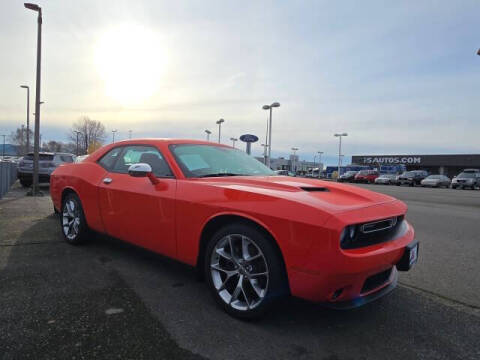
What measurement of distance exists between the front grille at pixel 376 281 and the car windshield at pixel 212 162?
1.65m

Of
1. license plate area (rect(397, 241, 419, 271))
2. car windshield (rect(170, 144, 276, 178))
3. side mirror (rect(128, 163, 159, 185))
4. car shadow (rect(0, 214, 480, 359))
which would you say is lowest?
car shadow (rect(0, 214, 480, 359))

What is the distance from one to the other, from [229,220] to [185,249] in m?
0.56

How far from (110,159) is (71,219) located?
1105 millimetres

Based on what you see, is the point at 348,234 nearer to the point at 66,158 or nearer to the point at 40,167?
the point at 40,167

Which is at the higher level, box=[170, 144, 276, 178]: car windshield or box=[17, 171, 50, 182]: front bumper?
box=[170, 144, 276, 178]: car windshield

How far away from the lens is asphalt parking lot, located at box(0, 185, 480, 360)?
229cm

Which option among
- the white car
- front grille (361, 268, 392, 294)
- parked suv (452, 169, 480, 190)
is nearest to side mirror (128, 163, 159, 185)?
front grille (361, 268, 392, 294)

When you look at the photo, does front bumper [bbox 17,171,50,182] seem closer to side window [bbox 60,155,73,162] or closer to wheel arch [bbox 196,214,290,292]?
side window [bbox 60,155,73,162]

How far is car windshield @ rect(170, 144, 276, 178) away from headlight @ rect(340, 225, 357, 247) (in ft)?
4.96

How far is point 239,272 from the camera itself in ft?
8.95

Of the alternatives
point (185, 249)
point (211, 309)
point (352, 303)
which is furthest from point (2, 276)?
point (352, 303)

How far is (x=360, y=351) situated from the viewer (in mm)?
2320

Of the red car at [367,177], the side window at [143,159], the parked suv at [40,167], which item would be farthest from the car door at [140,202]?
the red car at [367,177]

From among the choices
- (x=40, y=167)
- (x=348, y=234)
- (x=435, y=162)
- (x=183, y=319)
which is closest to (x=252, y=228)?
(x=348, y=234)
